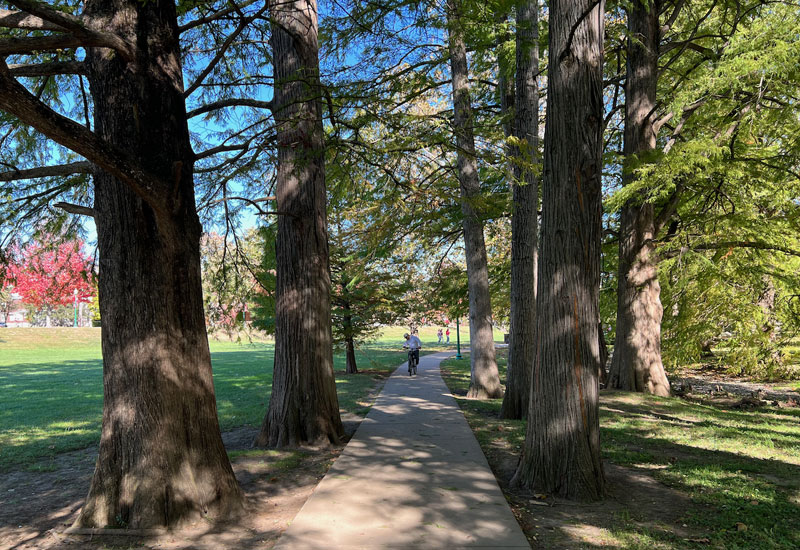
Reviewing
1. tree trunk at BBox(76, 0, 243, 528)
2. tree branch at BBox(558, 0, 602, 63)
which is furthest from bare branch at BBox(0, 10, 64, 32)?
tree branch at BBox(558, 0, 602, 63)

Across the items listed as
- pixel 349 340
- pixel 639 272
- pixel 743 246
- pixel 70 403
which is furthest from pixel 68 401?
pixel 743 246

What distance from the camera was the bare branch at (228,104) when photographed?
6488 millimetres

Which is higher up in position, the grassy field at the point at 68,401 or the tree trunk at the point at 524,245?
the tree trunk at the point at 524,245

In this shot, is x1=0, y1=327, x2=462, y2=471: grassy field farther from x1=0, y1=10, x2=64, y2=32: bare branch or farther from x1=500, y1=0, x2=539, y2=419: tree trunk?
x1=0, y1=10, x2=64, y2=32: bare branch

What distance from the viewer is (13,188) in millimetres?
7957

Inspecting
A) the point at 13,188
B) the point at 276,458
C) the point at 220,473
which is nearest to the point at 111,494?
the point at 220,473

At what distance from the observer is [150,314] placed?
518 cm

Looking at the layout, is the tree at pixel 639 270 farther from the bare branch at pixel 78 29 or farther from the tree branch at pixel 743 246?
the bare branch at pixel 78 29

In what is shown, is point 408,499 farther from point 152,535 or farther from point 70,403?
point 70,403

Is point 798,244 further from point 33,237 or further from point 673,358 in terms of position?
point 33,237

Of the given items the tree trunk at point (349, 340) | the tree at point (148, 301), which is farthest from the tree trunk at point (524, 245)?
the tree trunk at point (349, 340)

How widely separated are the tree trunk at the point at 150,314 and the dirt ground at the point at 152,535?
222 millimetres

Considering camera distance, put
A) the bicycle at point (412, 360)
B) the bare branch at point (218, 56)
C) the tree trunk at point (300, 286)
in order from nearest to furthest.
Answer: the bare branch at point (218, 56)
the tree trunk at point (300, 286)
the bicycle at point (412, 360)

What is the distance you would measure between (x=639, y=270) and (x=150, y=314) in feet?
41.0
